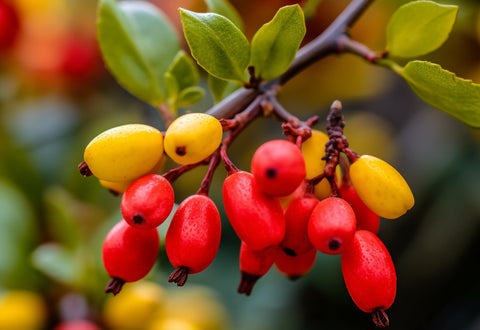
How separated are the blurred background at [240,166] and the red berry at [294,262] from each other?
0.59 meters

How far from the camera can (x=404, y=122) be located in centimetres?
206

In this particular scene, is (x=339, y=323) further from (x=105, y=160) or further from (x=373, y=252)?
(x=105, y=160)

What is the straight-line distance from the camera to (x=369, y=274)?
601 mm

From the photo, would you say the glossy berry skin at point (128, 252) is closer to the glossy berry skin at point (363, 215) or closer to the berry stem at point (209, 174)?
the berry stem at point (209, 174)

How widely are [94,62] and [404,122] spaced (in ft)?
4.11

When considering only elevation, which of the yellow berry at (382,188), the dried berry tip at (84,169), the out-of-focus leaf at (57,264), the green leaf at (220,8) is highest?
the green leaf at (220,8)

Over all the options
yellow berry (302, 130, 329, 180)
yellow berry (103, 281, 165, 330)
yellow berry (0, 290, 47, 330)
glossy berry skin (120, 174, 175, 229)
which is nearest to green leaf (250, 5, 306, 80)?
yellow berry (302, 130, 329, 180)

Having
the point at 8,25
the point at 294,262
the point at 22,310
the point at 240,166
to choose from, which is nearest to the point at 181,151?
the point at 294,262

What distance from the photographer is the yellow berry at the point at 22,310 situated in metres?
1.16

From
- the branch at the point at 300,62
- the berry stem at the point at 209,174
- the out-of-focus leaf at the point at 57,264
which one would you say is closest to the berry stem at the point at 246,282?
the berry stem at the point at 209,174

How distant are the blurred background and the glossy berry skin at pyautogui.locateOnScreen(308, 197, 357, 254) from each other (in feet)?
2.38

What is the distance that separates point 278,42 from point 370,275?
0.32 m

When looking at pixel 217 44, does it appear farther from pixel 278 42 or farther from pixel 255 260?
pixel 255 260

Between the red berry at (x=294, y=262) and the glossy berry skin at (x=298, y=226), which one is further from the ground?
the glossy berry skin at (x=298, y=226)
